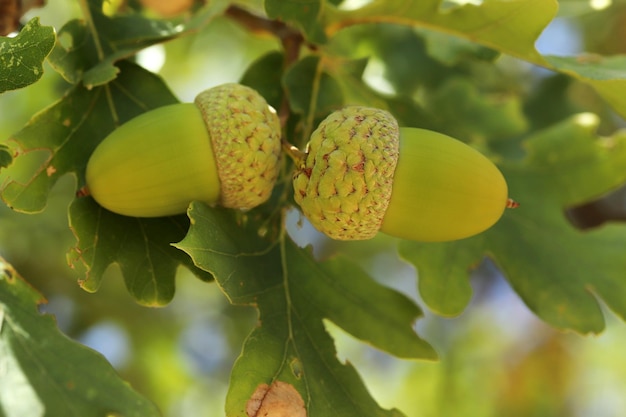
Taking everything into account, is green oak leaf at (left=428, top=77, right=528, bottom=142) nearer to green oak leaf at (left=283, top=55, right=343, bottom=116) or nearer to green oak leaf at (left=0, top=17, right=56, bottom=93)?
green oak leaf at (left=283, top=55, right=343, bottom=116)

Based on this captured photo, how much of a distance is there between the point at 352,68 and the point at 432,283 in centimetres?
56

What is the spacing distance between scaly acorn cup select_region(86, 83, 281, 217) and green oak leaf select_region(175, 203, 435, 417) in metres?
0.06

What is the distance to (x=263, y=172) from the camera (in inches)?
51.1

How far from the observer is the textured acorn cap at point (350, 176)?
3.97 feet

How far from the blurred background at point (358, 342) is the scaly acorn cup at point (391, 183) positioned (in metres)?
1.02

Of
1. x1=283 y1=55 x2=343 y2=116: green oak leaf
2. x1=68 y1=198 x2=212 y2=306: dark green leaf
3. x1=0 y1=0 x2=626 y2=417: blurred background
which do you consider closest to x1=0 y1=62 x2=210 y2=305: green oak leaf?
x1=68 y1=198 x2=212 y2=306: dark green leaf

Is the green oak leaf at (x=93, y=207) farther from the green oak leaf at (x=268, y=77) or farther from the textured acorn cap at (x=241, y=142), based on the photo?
the green oak leaf at (x=268, y=77)

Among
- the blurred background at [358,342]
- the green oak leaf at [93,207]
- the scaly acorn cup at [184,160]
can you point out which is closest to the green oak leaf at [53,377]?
the green oak leaf at [93,207]

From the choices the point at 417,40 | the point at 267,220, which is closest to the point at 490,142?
the point at 417,40

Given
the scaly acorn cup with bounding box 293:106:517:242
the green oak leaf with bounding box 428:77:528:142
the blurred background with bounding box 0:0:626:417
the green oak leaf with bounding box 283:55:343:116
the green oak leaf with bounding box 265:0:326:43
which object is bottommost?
the blurred background with bounding box 0:0:626:417

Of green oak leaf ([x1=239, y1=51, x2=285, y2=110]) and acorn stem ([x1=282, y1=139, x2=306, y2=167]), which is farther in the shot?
green oak leaf ([x1=239, y1=51, x2=285, y2=110])

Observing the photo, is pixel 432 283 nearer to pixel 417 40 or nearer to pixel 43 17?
pixel 417 40

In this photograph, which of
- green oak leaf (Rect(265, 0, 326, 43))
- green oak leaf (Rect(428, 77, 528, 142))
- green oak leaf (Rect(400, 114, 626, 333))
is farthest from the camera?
green oak leaf (Rect(428, 77, 528, 142))

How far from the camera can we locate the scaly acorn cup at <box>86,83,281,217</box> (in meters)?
1.23
